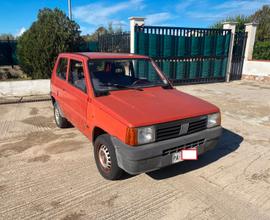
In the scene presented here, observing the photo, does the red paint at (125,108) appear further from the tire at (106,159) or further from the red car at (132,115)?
the tire at (106,159)

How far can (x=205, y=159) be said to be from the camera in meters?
3.96

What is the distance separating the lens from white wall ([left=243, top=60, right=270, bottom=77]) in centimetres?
1234

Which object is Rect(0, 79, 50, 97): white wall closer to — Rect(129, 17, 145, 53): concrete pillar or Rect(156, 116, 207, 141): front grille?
Rect(129, 17, 145, 53): concrete pillar

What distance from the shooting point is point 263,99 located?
860 cm

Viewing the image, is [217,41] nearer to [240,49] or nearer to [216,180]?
[240,49]

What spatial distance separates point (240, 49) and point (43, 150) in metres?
11.9

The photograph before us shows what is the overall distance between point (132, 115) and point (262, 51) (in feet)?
44.6

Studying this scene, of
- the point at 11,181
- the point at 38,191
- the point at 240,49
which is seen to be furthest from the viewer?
the point at 240,49

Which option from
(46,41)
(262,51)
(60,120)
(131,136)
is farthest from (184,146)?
(262,51)

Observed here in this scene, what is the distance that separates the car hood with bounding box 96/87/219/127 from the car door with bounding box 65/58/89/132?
18.7 inches

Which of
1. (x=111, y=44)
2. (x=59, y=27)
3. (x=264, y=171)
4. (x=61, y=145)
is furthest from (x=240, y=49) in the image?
(x=61, y=145)

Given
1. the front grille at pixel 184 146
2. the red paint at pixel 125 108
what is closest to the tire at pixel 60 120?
the red paint at pixel 125 108

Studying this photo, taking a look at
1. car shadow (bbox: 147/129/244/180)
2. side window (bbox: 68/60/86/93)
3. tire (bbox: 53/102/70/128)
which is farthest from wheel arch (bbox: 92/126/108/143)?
tire (bbox: 53/102/70/128)

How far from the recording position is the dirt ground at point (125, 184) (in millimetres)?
2723
